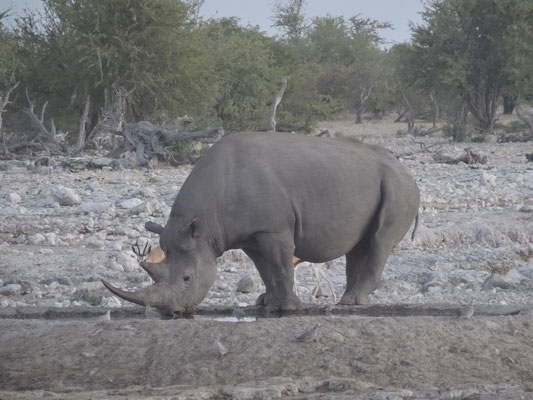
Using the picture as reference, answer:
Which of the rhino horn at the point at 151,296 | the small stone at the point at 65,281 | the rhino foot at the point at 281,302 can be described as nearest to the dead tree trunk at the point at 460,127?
the small stone at the point at 65,281

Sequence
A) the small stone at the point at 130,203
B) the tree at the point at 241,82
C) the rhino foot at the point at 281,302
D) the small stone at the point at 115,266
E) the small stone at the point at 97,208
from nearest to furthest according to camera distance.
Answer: the rhino foot at the point at 281,302, the small stone at the point at 115,266, the small stone at the point at 97,208, the small stone at the point at 130,203, the tree at the point at 241,82

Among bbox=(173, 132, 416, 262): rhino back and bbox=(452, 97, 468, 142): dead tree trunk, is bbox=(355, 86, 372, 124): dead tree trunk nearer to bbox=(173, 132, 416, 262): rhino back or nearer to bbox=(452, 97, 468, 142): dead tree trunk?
bbox=(452, 97, 468, 142): dead tree trunk

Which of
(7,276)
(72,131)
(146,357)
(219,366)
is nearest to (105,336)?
(146,357)

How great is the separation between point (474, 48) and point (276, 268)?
115 ft

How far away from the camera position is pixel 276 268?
762 centimetres

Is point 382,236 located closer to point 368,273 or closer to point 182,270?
point 368,273

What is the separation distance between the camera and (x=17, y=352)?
6.52 m

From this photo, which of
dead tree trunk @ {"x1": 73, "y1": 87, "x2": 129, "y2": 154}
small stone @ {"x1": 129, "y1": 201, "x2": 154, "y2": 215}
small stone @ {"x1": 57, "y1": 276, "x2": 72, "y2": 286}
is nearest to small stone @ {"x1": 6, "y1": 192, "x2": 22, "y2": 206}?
small stone @ {"x1": 129, "y1": 201, "x2": 154, "y2": 215}

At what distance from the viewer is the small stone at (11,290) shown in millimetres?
10461

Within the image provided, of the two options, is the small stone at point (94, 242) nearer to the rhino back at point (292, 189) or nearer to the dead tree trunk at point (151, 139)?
the rhino back at point (292, 189)

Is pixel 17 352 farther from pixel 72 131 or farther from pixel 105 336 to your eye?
pixel 72 131

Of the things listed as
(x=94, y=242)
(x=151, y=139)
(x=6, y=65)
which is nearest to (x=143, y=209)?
(x=94, y=242)

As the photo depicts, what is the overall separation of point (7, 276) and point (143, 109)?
19061mm

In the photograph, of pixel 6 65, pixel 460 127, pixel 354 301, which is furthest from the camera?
pixel 460 127
